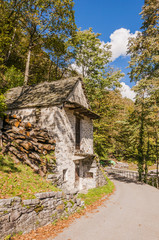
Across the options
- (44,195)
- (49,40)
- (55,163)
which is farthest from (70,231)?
(49,40)

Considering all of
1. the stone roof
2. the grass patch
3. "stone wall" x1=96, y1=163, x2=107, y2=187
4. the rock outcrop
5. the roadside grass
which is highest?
the stone roof

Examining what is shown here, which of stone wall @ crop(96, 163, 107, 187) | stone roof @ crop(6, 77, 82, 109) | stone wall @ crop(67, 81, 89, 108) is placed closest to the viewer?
stone roof @ crop(6, 77, 82, 109)

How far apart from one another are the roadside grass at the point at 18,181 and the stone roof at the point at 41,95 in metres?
5.23

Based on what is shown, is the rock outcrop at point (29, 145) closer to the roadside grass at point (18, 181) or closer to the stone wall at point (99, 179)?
the roadside grass at point (18, 181)

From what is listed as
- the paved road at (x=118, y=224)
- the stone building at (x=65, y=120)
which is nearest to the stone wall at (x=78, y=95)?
the stone building at (x=65, y=120)

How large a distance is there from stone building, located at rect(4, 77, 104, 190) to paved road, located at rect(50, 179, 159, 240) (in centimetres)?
334

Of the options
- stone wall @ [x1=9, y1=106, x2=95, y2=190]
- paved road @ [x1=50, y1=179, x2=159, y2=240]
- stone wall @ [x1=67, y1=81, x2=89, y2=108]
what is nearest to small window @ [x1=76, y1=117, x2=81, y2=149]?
stone wall @ [x1=9, y1=106, x2=95, y2=190]

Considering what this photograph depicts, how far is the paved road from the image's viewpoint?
593cm

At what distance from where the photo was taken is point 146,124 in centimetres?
1830

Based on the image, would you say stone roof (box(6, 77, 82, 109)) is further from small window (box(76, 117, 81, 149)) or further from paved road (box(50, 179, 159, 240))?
paved road (box(50, 179, 159, 240))

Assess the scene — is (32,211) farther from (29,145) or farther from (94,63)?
(94,63)

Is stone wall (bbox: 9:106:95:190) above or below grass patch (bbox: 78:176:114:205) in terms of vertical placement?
above

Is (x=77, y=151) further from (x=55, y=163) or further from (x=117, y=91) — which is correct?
(x=117, y=91)

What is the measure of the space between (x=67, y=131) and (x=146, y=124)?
11078 mm
